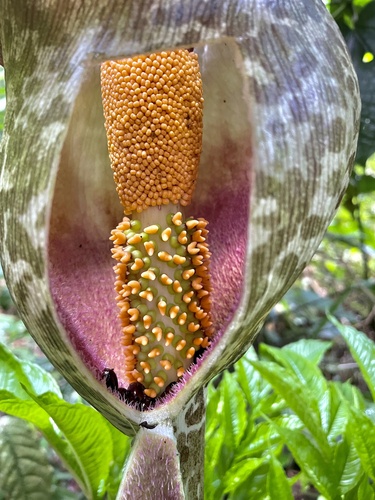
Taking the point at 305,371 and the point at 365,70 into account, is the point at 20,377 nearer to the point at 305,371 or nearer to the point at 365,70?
the point at 305,371

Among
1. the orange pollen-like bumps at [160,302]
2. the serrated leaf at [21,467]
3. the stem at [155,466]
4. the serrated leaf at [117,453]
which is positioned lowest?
the serrated leaf at [21,467]

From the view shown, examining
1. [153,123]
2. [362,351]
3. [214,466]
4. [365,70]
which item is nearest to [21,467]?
[214,466]

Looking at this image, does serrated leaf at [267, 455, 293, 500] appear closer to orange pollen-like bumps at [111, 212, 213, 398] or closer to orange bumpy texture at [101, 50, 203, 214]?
Answer: orange pollen-like bumps at [111, 212, 213, 398]

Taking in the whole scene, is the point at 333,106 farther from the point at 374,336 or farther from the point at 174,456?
the point at 374,336

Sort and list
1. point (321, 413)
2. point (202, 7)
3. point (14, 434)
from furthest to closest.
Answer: point (14, 434) → point (321, 413) → point (202, 7)

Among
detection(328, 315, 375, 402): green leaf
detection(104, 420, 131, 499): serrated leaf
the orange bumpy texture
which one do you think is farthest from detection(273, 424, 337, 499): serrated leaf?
the orange bumpy texture

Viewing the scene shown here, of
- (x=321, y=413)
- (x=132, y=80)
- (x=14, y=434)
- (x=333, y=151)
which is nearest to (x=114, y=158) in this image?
(x=132, y=80)

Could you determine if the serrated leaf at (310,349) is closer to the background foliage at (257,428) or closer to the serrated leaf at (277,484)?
the background foliage at (257,428)

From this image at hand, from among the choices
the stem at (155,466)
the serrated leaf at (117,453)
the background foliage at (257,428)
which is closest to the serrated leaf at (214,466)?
the background foliage at (257,428)
